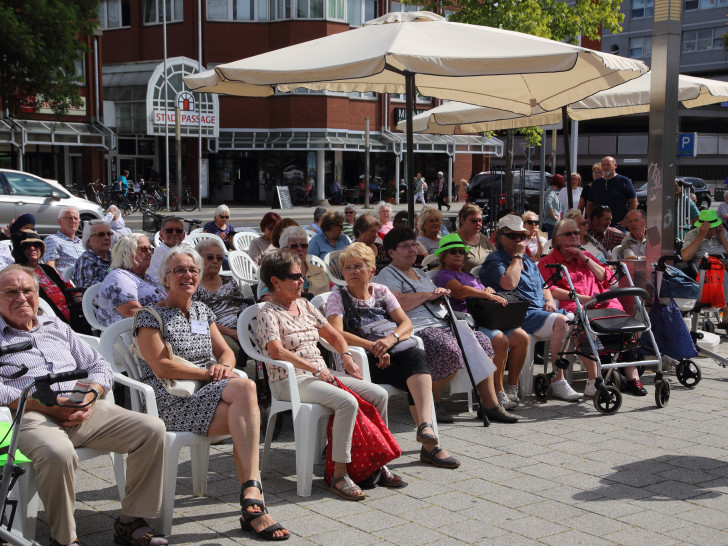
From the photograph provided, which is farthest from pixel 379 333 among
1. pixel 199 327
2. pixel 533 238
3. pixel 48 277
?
pixel 533 238

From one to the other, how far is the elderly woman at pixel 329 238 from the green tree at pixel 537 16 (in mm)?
9789

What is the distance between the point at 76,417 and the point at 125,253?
219cm

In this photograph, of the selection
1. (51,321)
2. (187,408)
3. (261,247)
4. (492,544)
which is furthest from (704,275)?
(51,321)

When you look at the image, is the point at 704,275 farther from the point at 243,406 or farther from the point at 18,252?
the point at 18,252

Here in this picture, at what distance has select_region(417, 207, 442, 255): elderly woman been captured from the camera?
9039 mm

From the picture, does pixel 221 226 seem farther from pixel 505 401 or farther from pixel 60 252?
pixel 505 401

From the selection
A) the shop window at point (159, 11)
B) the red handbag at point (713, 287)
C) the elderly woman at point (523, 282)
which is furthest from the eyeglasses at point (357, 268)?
the shop window at point (159, 11)

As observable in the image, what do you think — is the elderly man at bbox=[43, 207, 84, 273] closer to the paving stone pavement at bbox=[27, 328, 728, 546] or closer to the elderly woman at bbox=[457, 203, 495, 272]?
the paving stone pavement at bbox=[27, 328, 728, 546]

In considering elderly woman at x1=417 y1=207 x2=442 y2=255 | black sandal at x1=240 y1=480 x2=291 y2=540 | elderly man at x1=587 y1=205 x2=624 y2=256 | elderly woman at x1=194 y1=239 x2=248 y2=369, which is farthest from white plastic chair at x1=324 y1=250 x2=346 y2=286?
black sandal at x1=240 y1=480 x2=291 y2=540

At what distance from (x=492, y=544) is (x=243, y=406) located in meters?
1.44

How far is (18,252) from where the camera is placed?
7.14m

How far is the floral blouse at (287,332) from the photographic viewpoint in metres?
5.30

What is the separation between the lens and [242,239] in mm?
10633

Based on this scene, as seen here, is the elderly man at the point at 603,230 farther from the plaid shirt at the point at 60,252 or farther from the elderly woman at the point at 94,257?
the plaid shirt at the point at 60,252
